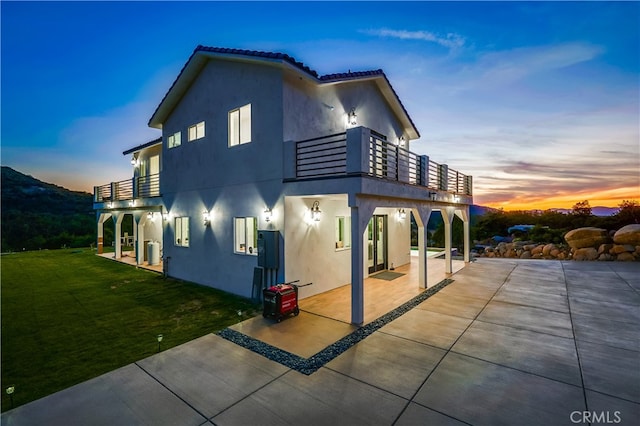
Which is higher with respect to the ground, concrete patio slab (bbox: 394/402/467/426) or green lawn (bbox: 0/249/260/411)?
concrete patio slab (bbox: 394/402/467/426)

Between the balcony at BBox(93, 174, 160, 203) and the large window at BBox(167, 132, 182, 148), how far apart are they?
2.55 meters

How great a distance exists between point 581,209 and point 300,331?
2467 cm

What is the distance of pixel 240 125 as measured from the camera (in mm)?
8867

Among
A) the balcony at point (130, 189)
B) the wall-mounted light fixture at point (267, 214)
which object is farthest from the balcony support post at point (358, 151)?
the balcony at point (130, 189)

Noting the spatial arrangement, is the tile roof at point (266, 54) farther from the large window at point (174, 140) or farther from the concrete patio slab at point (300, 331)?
the concrete patio slab at point (300, 331)

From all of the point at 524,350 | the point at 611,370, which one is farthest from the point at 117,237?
the point at 611,370

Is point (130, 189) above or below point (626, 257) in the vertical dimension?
above

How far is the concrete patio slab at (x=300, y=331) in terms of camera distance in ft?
16.6

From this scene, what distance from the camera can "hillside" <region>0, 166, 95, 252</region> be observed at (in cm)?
2289

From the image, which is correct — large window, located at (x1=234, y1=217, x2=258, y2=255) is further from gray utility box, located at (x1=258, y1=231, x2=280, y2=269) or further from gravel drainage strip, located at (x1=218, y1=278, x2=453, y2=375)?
gravel drainage strip, located at (x1=218, y1=278, x2=453, y2=375)

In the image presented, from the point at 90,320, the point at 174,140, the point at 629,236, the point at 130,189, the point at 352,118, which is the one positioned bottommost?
the point at 90,320

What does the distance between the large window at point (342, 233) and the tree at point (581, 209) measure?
2068cm

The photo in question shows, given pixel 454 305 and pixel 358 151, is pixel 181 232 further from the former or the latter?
pixel 454 305

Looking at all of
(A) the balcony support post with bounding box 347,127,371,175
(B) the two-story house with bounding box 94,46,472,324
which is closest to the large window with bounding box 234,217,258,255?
(B) the two-story house with bounding box 94,46,472,324
